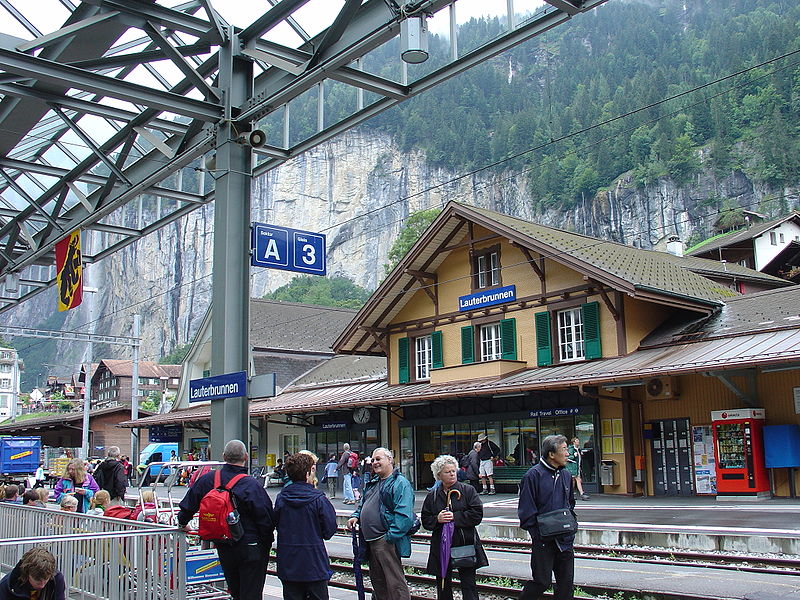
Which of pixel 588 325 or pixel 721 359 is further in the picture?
pixel 588 325

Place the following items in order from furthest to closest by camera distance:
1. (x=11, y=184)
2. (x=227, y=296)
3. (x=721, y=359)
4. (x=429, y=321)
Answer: (x=429, y=321) → (x=721, y=359) → (x=11, y=184) → (x=227, y=296)

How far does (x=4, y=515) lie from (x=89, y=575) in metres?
3.89

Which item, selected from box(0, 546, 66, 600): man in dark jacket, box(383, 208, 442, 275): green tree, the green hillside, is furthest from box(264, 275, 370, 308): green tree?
box(0, 546, 66, 600): man in dark jacket

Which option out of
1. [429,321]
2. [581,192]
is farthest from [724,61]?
[429,321]

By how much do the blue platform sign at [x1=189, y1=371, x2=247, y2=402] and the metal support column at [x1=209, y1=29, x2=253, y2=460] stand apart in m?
0.11

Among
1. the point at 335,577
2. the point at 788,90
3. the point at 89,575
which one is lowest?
the point at 335,577

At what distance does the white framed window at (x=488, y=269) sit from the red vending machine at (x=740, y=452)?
28.9 feet

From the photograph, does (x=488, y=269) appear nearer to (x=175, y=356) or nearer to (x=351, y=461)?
(x=351, y=461)

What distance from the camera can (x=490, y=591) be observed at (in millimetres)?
9875

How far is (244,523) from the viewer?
6.64 metres

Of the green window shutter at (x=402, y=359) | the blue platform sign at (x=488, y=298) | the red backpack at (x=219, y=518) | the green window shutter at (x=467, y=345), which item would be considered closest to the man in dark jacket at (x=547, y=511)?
the red backpack at (x=219, y=518)

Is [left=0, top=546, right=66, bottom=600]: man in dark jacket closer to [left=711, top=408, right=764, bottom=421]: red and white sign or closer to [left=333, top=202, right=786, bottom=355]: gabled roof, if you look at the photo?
[left=711, top=408, right=764, bottom=421]: red and white sign

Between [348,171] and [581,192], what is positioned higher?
[348,171]

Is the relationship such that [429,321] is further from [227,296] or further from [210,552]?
[210,552]
